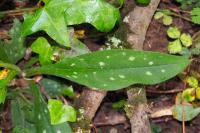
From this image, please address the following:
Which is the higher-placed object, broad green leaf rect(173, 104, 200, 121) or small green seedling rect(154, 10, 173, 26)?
small green seedling rect(154, 10, 173, 26)

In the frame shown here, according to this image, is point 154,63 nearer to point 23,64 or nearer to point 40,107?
point 40,107

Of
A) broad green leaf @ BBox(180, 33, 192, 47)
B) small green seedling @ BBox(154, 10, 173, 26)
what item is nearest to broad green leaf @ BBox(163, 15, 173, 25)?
small green seedling @ BBox(154, 10, 173, 26)

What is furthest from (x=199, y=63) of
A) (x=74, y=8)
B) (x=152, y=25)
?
(x=74, y=8)

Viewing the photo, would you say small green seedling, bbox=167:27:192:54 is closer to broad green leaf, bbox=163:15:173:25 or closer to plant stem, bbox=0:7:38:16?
broad green leaf, bbox=163:15:173:25

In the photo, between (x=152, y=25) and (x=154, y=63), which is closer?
(x=154, y=63)

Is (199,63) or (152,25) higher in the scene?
(152,25)

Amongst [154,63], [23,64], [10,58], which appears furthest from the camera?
[23,64]

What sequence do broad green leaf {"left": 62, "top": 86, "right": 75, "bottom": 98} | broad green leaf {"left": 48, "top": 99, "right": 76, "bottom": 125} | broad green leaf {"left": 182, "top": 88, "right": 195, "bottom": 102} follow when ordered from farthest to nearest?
broad green leaf {"left": 182, "top": 88, "right": 195, "bottom": 102}, broad green leaf {"left": 62, "top": 86, "right": 75, "bottom": 98}, broad green leaf {"left": 48, "top": 99, "right": 76, "bottom": 125}
